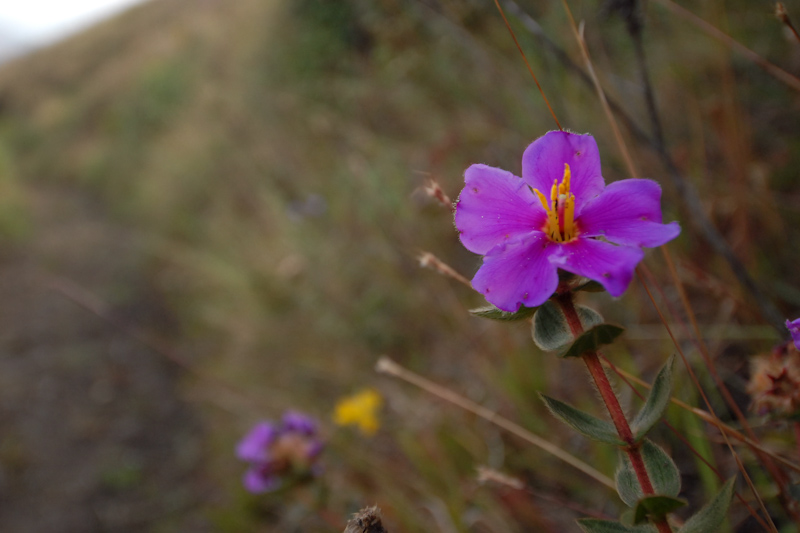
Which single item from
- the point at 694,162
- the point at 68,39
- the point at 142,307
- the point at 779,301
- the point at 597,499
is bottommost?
the point at 597,499

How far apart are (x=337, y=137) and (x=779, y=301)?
7.35ft

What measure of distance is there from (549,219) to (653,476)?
1.13ft

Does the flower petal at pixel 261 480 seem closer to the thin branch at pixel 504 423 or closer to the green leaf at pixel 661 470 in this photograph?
the thin branch at pixel 504 423

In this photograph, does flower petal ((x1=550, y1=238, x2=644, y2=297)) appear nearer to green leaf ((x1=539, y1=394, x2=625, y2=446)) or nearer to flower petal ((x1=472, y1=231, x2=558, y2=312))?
flower petal ((x1=472, y1=231, x2=558, y2=312))

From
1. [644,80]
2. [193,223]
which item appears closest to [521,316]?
[644,80]

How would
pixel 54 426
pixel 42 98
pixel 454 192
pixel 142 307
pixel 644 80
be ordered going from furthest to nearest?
1. pixel 42 98
2. pixel 142 307
3. pixel 54 426
4. pixel 454 192
5. pixel 644 80

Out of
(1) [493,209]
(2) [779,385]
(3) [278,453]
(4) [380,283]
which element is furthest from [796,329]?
(4) [380,283]

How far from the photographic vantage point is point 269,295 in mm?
3656

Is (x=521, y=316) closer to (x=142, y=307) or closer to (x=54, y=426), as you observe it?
(x=54, y=426)

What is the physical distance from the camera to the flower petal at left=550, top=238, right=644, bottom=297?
518 mm

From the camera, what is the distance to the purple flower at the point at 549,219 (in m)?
0.56

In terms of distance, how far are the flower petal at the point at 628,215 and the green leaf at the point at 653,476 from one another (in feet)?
0.84

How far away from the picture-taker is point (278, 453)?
4.76 ft

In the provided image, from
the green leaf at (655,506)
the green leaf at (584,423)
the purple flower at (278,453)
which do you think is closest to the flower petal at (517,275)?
the green leaf at (584,423)
